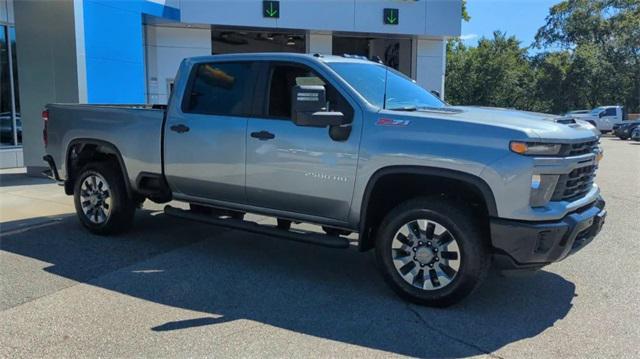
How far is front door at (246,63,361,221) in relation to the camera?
489 centimetres

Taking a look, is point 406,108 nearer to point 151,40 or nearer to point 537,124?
point 537,124

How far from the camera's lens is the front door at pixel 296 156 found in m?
4.89

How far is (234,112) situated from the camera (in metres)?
5.66

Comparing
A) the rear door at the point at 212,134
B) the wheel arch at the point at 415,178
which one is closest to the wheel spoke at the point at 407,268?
the wheel arch at the point at 415,178

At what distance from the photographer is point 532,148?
13.6 ft

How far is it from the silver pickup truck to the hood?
0.06ft

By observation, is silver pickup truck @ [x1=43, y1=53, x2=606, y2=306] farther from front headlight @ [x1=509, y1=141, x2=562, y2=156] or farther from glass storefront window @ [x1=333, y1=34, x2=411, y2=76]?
glass storefront window @ [x1=333, y1=34, x2=411, y2=76]

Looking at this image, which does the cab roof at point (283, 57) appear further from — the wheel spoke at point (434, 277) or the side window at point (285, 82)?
the wheel spoke at point (434, 277)

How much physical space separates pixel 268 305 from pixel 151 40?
14.8m

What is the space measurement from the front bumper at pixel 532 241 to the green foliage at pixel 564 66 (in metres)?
44.2

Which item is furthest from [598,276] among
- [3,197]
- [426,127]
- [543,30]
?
[543,30]

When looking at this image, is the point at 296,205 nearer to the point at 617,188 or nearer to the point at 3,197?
the point at 3,197

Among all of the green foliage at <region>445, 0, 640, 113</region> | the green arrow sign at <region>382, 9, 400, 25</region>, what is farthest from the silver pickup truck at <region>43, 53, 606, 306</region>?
the green foliage at <region>445, 0, 640, 113</region>

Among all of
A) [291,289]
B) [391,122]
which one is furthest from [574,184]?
[291,289]
